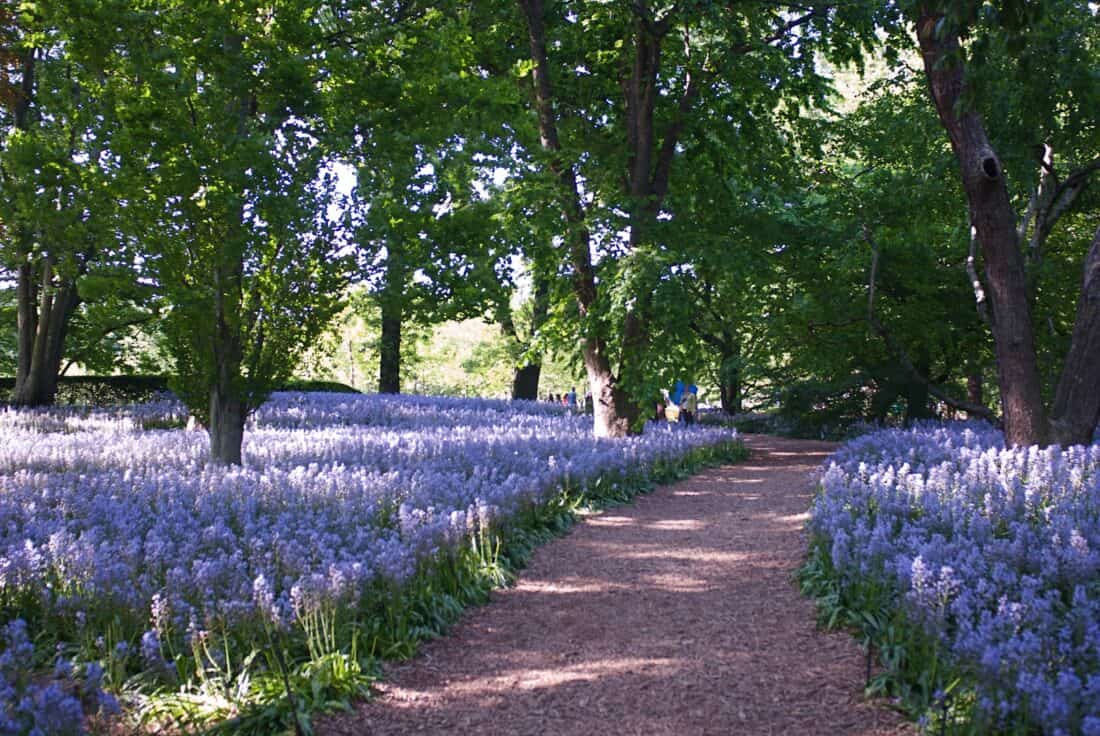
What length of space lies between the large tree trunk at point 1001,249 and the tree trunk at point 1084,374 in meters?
0.37

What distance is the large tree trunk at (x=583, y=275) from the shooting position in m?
13.4

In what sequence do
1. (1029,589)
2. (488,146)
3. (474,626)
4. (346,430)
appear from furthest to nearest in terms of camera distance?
(346,430), (488,146), (474,626), (1029,589)

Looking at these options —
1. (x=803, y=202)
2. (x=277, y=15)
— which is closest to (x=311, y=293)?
(x=277, y=15)

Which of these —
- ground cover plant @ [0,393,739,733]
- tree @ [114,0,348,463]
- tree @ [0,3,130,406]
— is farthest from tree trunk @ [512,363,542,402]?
tree @ [114,0,348,463]

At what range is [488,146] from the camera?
11.4 metres

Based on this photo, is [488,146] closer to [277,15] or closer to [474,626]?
[277,15]

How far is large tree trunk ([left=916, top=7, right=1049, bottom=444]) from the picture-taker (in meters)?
8.90

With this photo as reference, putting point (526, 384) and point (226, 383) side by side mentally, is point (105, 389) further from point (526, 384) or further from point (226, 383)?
point (226, 383)

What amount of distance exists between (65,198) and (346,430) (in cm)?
757

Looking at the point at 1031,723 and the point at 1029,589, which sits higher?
the point at 1029,589

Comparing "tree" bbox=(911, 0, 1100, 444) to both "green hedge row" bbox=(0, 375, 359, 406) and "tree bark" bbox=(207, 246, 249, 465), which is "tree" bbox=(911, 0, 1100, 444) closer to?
"tree bark" bbox=(207, 246, 249, 465)

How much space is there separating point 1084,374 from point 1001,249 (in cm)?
164

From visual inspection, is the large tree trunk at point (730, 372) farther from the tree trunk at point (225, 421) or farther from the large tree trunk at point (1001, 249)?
the tree trunk at point (225, 421)

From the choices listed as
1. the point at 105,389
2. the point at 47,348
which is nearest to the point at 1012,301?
the point at 47,348
